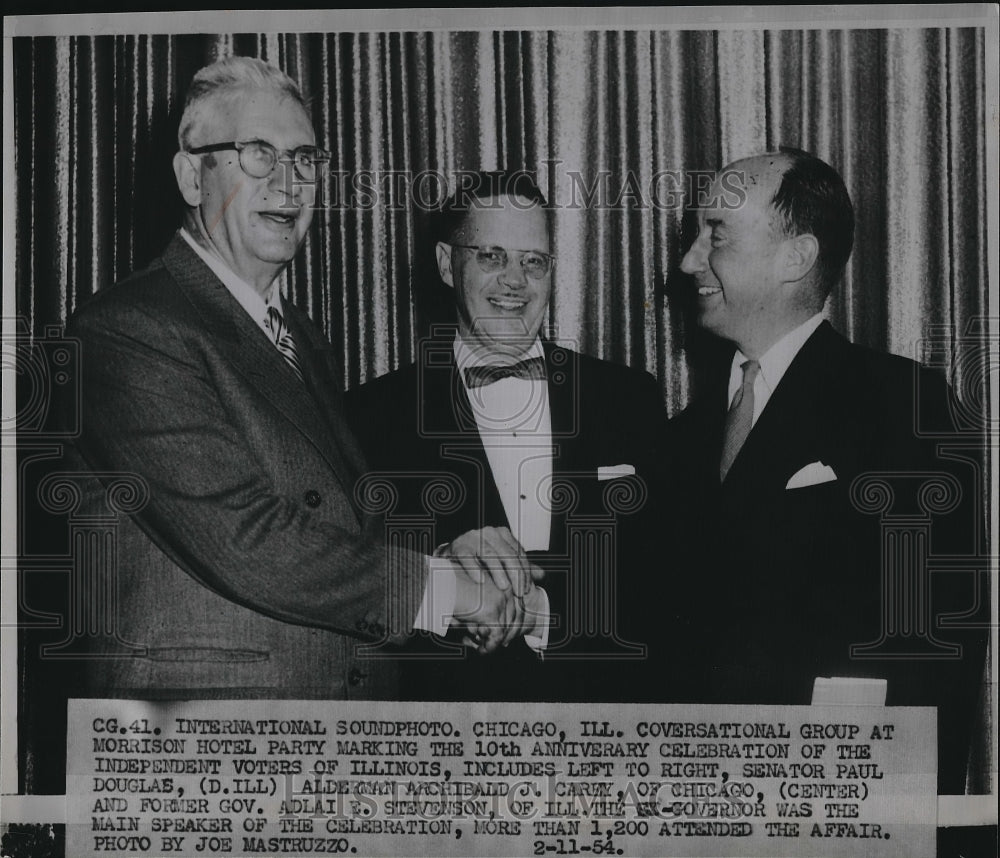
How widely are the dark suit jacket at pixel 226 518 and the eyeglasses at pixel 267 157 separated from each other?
1.10 feet

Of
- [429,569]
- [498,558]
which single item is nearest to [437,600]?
[429,569]

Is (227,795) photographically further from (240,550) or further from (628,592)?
(628,592)

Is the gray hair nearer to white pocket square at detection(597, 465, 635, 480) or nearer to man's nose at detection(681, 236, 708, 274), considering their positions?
man's nose at detection(681, 236, 708, 274)

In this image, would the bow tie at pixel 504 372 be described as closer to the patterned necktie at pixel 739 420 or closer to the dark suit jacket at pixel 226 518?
the dark suit jacket at pixel 226 518

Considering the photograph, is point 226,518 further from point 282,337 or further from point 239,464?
point 282,337

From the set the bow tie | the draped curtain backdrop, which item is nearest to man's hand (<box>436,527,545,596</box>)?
the bow tie

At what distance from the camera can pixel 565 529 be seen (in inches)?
141

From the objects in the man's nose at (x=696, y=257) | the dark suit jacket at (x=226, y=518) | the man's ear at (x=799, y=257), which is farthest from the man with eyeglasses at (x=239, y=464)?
the man's ear at (x=799, y=257)

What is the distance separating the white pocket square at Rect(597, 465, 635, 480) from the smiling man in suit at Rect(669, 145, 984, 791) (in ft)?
0.51

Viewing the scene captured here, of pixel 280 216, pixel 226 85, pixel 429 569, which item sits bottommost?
pixel 429 569

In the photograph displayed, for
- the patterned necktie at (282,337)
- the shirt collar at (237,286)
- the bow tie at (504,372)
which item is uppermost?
the shirt collar at (237,286)

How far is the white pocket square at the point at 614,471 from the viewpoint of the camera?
359 cm

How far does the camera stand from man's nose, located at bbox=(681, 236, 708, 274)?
3600mm

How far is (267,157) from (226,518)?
1.18 meters
